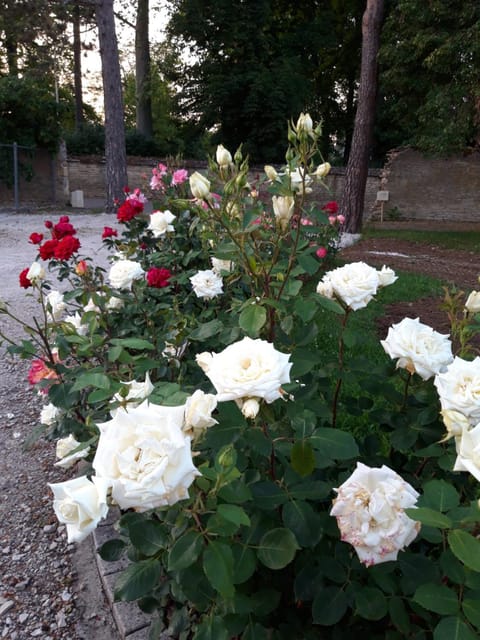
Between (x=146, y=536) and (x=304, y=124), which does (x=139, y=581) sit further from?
(x=304, y=124)

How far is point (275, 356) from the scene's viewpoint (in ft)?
2.61

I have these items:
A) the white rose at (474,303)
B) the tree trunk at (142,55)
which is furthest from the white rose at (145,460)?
the tree trunk at (142,55)

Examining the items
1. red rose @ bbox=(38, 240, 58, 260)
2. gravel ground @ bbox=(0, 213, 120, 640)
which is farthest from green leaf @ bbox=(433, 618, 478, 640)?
red rose @ bbox=(38, 240, 58, 260)

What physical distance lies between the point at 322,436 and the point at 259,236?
2.15 feet

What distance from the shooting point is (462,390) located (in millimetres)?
845

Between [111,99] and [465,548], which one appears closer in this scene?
[465,548]

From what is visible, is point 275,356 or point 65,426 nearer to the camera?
point 275,356

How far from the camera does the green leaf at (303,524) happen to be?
88cm

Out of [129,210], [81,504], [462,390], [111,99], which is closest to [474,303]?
[462,390]

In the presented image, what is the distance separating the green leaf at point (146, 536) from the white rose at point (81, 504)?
0.42 feet

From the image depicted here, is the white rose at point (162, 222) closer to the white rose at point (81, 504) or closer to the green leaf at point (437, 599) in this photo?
the white rose at point (81, 504)

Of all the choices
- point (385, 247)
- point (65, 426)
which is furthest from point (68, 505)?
point (385, 247)

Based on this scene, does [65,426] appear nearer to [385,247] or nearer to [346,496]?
[346,496]

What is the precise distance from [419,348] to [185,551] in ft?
1.95
